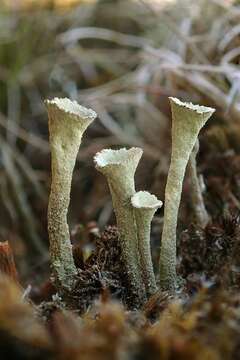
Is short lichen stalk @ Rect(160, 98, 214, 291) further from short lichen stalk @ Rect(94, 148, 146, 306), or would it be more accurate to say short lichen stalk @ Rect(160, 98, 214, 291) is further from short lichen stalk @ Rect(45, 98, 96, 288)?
short lichen stalk @ Rect(45, 98, 96, 288)

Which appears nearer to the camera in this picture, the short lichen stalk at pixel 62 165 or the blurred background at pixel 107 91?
the short lichen stalk at pixel 62 165

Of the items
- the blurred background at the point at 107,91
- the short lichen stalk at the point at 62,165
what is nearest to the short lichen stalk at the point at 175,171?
the short lichen stalk at the point at 62,165

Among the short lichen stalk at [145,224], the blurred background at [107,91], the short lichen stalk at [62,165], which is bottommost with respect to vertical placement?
the short lichen stalk at [145,224]

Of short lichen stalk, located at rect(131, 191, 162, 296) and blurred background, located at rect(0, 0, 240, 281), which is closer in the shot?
short lichen stalk, located at rect(131, 191, 162, 296)

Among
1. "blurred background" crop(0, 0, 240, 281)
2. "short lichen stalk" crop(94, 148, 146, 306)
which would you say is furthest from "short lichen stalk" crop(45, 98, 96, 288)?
"blurred background" crop(0, 0, 240, 281)

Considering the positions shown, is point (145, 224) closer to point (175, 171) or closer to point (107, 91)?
point (175, 171)

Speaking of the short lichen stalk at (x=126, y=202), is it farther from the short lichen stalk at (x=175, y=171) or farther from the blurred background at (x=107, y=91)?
the blurred background at (x=107, y=91)
